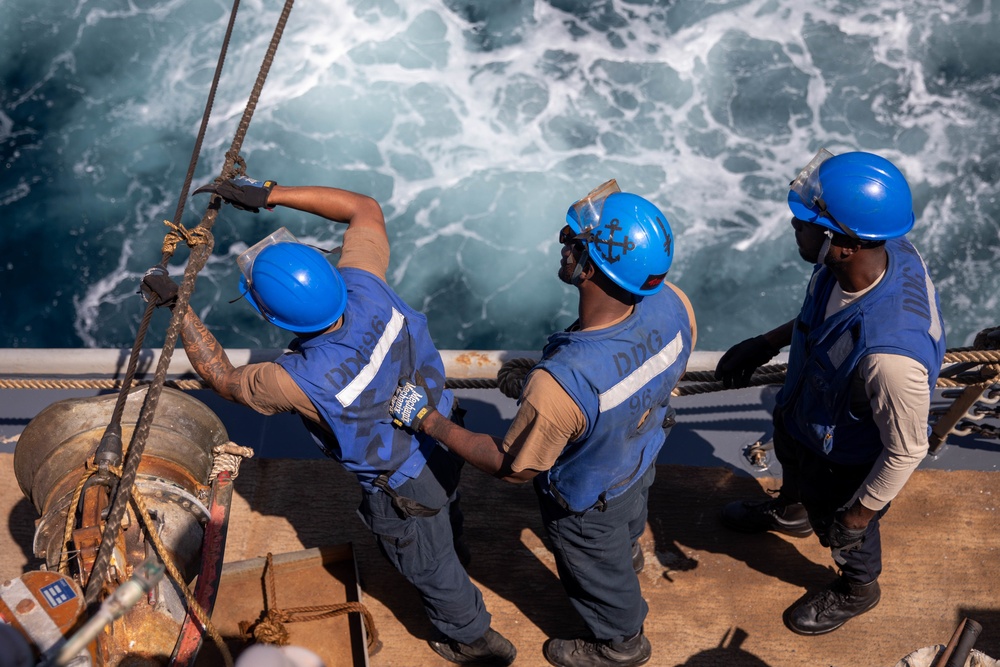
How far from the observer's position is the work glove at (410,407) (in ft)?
8.36

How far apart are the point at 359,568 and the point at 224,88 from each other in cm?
748

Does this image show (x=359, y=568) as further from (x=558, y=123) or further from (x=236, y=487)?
(x=558, y=123)

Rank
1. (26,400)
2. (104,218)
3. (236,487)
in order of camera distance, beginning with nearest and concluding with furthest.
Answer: (236,487) < (26,400) < (104,218)

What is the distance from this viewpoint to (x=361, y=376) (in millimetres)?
2479

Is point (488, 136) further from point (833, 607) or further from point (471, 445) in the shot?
point (471, 445)

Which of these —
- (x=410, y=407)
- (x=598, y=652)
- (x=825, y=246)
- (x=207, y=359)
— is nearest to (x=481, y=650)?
(x=598, y=652)

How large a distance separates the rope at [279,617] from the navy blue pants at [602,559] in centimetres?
76

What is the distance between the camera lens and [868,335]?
2371 millimetres

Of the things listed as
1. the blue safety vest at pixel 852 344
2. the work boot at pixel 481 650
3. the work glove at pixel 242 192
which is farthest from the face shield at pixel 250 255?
the blue safety vest at pixel 852 344

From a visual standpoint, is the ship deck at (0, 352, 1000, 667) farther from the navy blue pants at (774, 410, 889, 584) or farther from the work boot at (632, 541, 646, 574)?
the navy blue pants at (774, 410, 889, 584)

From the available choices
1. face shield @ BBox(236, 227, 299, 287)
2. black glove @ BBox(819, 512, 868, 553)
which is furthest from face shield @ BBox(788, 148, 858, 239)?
face shield @ BBox(236, 227, 299, 287)

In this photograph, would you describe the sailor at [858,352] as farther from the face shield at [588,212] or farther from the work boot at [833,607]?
the face shield at [588,212]

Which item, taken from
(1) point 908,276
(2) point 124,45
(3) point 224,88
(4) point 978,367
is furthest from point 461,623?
(2) point 124,45

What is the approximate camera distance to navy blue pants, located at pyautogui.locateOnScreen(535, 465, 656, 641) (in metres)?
2.71
